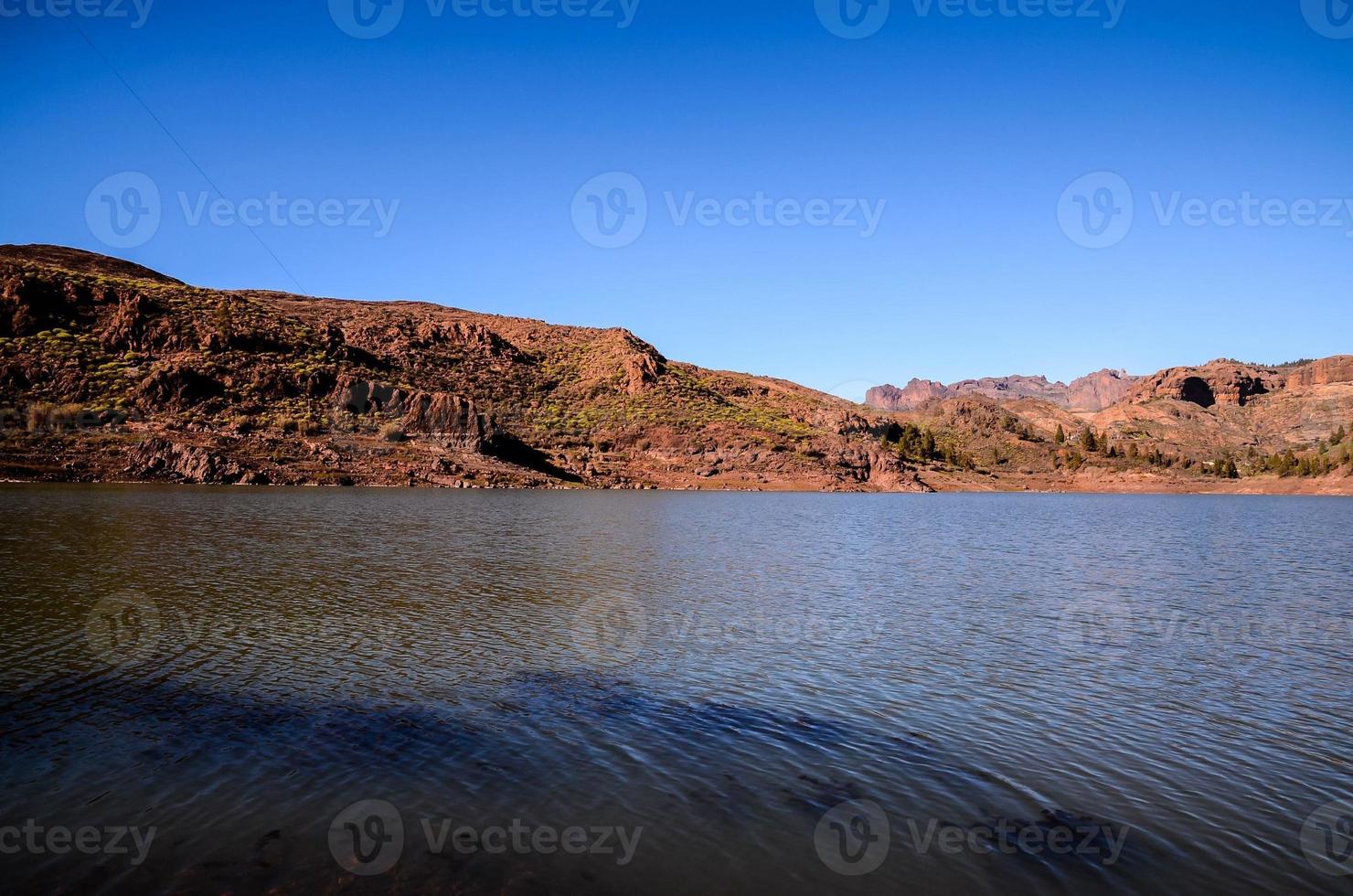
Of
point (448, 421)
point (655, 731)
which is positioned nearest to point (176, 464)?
point (448, 421)

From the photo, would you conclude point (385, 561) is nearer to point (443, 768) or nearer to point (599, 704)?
point (599, 704)

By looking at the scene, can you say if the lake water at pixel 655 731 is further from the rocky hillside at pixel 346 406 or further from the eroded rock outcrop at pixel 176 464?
the rocky hillside at pixel 346 406

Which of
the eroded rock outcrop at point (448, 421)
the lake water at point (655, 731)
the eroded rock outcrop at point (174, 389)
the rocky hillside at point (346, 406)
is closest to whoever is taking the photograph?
the lake water at point (655, 731)

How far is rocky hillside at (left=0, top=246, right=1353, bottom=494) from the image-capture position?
282 ft

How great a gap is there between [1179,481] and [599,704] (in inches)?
8385

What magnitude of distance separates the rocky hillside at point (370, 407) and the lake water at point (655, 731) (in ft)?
208

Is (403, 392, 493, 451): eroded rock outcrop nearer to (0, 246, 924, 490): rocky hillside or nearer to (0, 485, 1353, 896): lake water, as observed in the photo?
(0, 246, 924, 490): rocky hillside

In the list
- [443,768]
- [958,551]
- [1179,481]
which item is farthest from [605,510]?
[1179,481]

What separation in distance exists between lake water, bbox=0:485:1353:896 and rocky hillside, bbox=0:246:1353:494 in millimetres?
63294

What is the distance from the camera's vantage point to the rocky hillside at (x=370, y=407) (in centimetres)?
8594

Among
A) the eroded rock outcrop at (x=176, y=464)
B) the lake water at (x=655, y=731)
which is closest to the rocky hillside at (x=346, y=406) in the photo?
the eroded rock outcrop at (x=176, y=464)

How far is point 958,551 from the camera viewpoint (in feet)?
148

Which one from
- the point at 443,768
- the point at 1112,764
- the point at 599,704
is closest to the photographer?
the point at 443,768

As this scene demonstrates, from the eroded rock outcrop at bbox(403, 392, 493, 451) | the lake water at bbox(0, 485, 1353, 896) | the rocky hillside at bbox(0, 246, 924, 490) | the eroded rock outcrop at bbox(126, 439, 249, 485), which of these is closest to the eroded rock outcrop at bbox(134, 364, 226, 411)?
the rocky hillside at bbox(0, 246, 924, 490)
